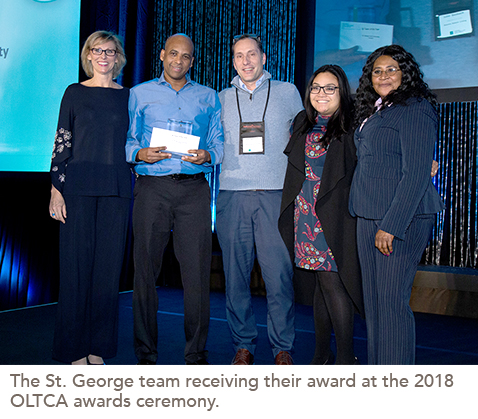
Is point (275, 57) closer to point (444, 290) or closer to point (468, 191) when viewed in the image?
point (468, 191)

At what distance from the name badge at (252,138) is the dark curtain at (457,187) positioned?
2978 mm

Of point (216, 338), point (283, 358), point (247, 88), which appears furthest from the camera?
point (216, 338)

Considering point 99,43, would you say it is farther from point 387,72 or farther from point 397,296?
point 397,296

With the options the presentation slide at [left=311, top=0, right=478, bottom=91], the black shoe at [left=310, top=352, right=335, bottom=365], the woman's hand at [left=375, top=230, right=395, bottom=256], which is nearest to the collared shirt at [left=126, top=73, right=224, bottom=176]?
the woman's hand at [left=375, top=230, right=395, bottom=256]

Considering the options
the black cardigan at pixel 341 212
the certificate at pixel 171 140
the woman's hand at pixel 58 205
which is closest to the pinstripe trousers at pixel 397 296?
the black cardigan at pixel 341 212

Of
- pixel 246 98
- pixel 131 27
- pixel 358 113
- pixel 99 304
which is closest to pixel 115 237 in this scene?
pixel 99 304

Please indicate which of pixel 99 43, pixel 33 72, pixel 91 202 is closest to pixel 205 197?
pixel 91 202

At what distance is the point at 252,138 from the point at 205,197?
0.36 meters

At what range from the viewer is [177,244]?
2.21m

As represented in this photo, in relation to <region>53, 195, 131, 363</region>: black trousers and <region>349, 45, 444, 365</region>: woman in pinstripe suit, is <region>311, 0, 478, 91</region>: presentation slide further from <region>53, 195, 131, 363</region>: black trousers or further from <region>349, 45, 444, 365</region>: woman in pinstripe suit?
<region>53, 195, 131, 363</region>: black trousers

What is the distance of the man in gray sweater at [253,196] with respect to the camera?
2.21m

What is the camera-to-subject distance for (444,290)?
3855 mm

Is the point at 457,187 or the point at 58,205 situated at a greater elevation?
the point at 457,187

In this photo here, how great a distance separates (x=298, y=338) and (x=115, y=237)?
1.34 metres
